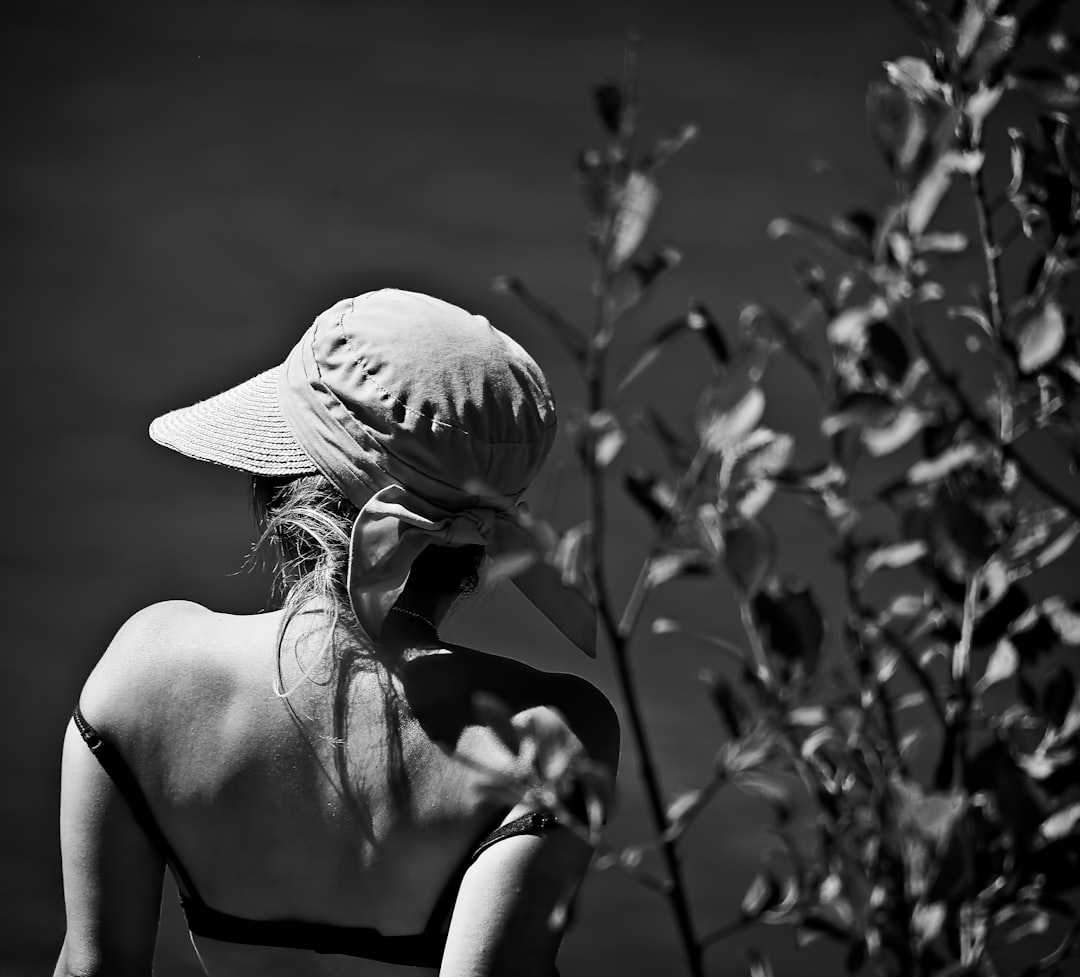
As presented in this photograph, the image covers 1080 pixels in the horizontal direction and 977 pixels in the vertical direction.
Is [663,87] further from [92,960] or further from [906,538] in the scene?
[906,538]

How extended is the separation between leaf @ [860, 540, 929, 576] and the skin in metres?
0.67

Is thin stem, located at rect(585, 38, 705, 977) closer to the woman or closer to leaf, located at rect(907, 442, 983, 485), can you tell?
leaf, located at rect(907, 442, 983, 485)

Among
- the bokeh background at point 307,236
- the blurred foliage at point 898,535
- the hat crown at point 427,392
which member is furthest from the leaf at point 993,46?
the bokeh background at point 307,236

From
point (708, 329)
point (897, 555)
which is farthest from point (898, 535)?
point (708, 329)

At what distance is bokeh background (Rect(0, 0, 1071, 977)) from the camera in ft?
13.3

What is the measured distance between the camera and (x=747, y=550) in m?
0.72

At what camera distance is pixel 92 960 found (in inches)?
58.5

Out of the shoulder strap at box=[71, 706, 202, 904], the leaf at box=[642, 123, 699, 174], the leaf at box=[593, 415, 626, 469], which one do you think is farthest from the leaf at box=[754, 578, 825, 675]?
the shoulder strap at box=[71, 706, 202, 904]

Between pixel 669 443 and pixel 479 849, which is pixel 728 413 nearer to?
pixel 669 443

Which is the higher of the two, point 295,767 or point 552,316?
point 552,316

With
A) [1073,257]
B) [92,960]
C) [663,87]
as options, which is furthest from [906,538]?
[663,87]

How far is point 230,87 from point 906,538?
12.3 feet

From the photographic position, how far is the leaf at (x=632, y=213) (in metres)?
0.71

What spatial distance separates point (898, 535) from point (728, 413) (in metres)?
0.10
